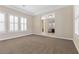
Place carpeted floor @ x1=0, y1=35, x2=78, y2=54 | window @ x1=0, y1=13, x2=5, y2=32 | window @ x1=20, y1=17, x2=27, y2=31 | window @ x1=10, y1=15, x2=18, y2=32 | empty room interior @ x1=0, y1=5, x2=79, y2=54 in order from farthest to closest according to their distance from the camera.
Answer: window @ x1=20, y1=17, x2=27, y2=31 → window @ x1=10, y1=15, x2=18, y2=32 → window @ x1=0, y1=13, x2=5, y2=32 → empty room interior @ x1=0, y1=5, x2=79, y2=54 → carpeted floor @ x1=0, y1=35, x2=78, y2=54

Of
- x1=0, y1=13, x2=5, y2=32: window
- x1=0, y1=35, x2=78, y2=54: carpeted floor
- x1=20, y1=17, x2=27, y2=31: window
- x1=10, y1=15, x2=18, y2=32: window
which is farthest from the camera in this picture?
x1=20, y1=17, x2=27, y2=31: window

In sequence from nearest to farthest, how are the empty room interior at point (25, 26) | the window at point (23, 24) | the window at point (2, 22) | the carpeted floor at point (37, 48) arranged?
the carpeted floor at point (37, 48) → the empty room interior at point (25, 26) → the window at point (2, 22) → the window at point (23, 24)

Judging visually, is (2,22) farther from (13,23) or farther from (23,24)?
(23,24)

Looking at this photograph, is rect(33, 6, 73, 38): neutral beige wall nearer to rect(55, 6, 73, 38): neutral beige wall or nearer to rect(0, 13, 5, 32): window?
rect(55, 6, 73, 38): neutral beige wall

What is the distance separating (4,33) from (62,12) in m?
4.77

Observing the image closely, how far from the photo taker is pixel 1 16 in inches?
267

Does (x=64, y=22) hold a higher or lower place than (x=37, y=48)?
higher

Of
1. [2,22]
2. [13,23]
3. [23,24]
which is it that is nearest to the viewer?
[2,22]

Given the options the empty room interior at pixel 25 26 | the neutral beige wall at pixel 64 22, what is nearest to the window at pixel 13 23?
the empty room interior at pixel 25 26

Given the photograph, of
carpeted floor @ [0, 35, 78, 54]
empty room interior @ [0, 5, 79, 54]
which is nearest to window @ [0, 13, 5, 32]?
empty room interior @ [0, 5, 79, 54]

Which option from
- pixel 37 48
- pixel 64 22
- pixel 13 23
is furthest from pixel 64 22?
pixel 13 23

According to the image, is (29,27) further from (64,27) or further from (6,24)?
(64,27)

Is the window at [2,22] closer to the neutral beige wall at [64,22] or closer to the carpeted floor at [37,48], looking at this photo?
the carpeted floor at [37,48]
